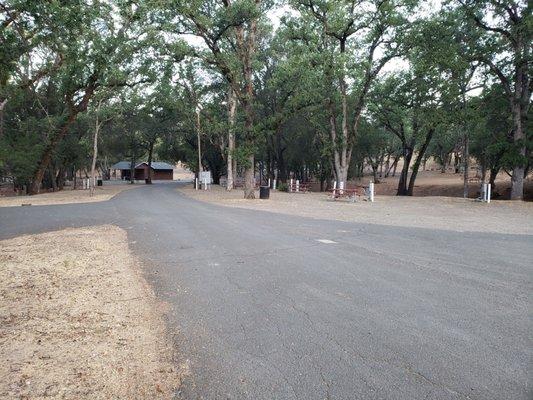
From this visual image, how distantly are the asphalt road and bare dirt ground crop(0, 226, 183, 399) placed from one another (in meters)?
0.29

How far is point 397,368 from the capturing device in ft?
10.1

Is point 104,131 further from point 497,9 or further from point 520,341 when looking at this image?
point 520,341

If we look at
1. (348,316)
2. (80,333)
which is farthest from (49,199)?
(348,316)

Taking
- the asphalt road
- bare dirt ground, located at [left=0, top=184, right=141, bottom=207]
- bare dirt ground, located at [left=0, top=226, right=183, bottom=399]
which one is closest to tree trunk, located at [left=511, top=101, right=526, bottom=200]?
the asphalt road

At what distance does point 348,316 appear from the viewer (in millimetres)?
4184

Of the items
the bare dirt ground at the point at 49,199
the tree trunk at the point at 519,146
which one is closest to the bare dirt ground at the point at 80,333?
the bare dirt ground at the point at 49,199

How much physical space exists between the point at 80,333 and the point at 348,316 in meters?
2.85

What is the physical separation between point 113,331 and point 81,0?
10563 mm

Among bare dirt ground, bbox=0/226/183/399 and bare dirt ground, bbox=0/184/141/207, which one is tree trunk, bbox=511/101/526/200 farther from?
bare dirt ground, bbox=0/184/141/207

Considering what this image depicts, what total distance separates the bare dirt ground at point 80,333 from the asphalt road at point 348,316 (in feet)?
0.96

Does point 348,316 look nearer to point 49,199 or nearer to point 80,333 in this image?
point 80,333

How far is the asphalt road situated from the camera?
2.92m

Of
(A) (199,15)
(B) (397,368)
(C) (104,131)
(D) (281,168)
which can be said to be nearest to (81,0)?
(A) (199,15)

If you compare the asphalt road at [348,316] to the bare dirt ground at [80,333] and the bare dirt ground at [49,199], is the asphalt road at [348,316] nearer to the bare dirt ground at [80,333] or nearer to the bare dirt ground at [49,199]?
the bare dirt ground at [80,333]
